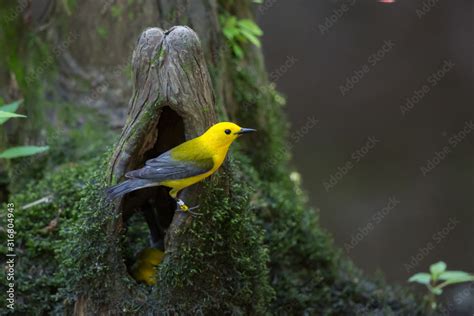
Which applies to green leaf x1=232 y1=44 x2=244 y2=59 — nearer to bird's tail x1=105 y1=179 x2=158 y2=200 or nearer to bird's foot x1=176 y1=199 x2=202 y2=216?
bird's foot x1=176 y1=199 x2=202 y2=216

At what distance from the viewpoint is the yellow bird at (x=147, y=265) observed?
3.78 metres

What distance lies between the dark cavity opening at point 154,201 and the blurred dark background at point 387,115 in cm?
473

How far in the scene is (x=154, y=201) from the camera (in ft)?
13.5

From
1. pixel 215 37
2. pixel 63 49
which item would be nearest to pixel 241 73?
pixel 215 37

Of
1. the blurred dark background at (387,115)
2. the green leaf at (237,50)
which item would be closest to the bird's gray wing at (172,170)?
the green leaf at (237,50)

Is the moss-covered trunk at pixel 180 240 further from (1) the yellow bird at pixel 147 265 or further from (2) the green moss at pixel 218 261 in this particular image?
(1) the yellow bird at pixel 147 265

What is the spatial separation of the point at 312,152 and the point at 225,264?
578 cm

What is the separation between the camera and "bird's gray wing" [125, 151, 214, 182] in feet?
11.0

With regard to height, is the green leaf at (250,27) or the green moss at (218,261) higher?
the green leaf at (250,27)

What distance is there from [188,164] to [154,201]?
0.86 m

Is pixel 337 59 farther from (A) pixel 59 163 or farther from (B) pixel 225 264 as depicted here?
(B) pixel 225 264

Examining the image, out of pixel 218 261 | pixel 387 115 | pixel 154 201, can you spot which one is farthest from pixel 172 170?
pixel 387 115

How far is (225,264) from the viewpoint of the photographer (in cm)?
375

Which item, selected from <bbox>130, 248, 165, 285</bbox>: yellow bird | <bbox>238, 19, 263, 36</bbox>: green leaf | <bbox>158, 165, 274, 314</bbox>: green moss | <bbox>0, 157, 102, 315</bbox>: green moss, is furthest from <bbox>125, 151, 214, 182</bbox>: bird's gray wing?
<bbox>238, 19, 263, 36</bbox>: green leaf
